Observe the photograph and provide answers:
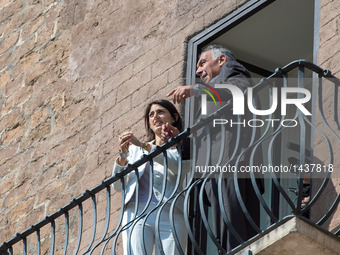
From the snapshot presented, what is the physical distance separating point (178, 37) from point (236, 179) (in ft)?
8.42

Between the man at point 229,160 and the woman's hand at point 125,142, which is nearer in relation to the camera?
the man at point 229,160

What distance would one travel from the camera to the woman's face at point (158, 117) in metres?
7.16

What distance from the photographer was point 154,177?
6.92 metres

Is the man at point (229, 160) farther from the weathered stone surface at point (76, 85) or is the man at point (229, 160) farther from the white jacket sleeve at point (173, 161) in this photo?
the weathered stone surface at point (76, 85)

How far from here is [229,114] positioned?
6461mm

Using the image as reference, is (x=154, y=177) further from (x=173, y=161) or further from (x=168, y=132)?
(x=168, y=132)

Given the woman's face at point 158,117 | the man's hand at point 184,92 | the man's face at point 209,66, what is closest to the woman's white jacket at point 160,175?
the woman's face at point 158,117

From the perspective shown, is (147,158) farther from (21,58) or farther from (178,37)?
(21,58)

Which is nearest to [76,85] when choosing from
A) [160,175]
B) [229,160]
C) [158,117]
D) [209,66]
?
[158,117]

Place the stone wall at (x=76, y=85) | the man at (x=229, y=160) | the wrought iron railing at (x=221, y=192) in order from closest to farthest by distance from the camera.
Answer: the wrought iron railing at (x=221, y=192)
the man at (x=229, y=160)
the stone wall at (x=76, y=85)

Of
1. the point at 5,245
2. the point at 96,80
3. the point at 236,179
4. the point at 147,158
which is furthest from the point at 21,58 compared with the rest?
the point at 236,179

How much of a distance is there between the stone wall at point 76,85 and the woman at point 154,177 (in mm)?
979

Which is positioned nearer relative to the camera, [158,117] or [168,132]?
[168,132]

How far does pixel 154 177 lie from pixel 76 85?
7.89 ft
